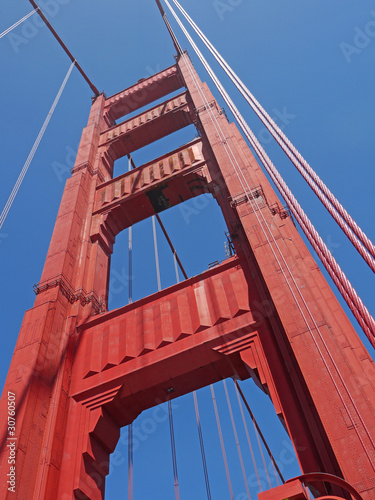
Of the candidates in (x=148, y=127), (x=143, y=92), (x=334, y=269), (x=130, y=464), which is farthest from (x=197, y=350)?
(x=143, y=92)

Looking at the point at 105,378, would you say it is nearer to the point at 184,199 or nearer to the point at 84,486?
the point at 84,486

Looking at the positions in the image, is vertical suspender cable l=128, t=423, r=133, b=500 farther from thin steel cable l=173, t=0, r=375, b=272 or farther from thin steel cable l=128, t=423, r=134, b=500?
thin steel cable l=173, t=0, r=375, b=272

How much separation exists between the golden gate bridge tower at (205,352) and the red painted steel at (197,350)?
2cm

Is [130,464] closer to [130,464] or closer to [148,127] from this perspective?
[130,464]

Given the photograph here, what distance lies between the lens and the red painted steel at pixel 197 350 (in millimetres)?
6406

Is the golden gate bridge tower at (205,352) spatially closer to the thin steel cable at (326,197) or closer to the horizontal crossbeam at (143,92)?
the thin steel cable at (326,197)

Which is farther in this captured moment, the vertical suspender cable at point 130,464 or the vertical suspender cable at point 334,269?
the vertical suspender cable at point 130,464

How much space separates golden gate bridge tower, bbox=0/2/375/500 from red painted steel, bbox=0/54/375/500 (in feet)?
0.08

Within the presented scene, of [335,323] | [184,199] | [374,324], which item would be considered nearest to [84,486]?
[335,323]

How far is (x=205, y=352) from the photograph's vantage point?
9.15 meters

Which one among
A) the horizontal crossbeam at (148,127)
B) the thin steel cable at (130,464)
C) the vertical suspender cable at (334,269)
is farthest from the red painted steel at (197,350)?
the horizontal crossbeam at (148,127)

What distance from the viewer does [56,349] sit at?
1012 centimetres

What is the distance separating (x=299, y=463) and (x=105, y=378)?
488cm

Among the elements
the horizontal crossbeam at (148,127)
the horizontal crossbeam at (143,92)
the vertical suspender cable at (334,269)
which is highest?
the horizontal crossbeam at (143,92)
